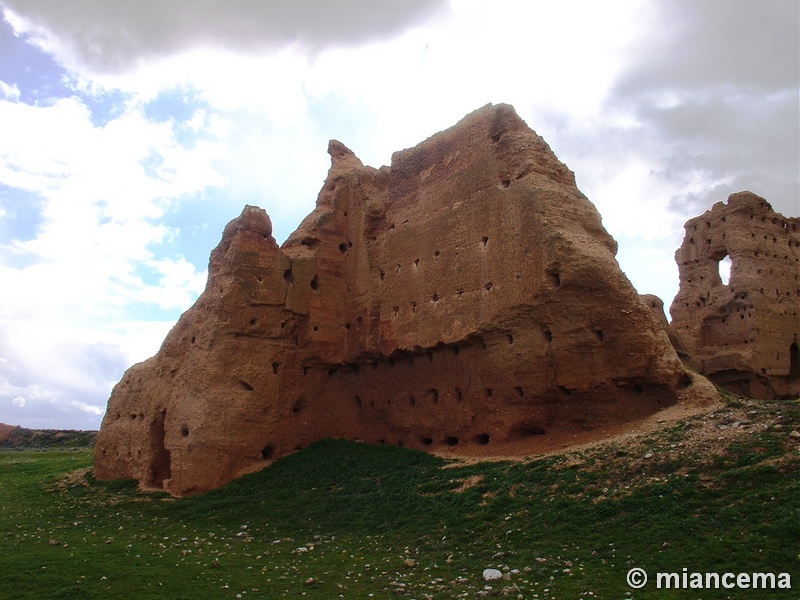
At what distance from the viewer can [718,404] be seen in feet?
44.2

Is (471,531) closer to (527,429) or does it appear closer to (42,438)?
(527,429)

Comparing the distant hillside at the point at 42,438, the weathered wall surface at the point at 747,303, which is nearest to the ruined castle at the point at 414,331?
the weathered wall surface at the point at 747,303

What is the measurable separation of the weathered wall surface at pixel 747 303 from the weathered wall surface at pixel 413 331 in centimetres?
1276

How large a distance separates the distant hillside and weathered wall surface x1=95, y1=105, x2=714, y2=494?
1908cm

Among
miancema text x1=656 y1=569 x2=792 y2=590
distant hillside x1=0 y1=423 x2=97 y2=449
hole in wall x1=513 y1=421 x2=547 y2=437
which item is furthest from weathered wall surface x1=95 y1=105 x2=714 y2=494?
distant hillside x1=0 y1=423 x2=97 y2=449

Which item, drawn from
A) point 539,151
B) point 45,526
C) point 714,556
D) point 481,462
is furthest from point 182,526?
point 539,151

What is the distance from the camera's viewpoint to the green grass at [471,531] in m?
7.80

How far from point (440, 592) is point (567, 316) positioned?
7.57m

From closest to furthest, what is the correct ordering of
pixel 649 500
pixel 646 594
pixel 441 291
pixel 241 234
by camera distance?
pixel 646 594 < pixel 649 500 < pixel 441 291 < pixel 241 234

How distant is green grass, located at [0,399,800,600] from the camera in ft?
25.6

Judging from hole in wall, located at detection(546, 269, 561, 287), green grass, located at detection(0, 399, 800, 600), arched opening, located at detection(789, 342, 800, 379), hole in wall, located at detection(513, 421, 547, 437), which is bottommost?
green grass, located at detection(0, 399, 800, 600)

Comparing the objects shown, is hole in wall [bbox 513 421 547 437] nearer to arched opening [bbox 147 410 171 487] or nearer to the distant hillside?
arched opening [bbox 147 410 171 487]

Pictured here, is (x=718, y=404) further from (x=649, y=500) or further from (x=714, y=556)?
(x=714, y=556)

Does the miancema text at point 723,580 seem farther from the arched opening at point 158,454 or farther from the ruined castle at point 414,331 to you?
the arched opening at point 158,454
